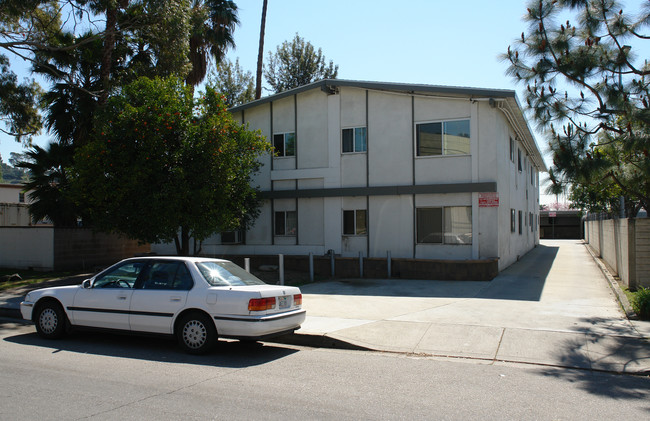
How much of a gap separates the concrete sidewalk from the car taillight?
1.37 meters

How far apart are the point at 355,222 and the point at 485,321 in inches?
373

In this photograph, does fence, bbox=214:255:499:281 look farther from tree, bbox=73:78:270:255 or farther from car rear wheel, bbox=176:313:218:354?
car rear wheel, bbox=176:313:218:354

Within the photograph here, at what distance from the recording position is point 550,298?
12781 mm

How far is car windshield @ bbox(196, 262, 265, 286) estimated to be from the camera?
8141mm

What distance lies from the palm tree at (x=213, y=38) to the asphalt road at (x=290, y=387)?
1861 cm

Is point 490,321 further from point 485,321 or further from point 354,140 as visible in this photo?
point 354,140

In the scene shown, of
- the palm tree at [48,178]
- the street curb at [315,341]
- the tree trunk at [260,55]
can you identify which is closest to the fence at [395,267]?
the palm tree at [48,178]

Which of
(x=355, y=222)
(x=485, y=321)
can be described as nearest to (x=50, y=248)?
(x=355, y=222)

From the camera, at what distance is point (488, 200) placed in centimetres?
1680

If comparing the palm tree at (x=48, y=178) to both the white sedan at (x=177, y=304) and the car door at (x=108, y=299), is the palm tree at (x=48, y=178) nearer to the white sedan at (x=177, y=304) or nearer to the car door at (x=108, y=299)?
the white sedan at (x=177, y=304)

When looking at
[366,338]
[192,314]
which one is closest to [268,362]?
[192,314]

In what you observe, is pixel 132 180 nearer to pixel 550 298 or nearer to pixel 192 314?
pixel 192 314

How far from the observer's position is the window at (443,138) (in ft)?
57.4

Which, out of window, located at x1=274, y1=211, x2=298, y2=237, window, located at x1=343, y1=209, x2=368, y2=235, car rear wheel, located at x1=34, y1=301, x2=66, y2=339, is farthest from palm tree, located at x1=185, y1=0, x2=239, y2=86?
car rear wheel, located at x1=34, y1=301, x2=66, y2=339
